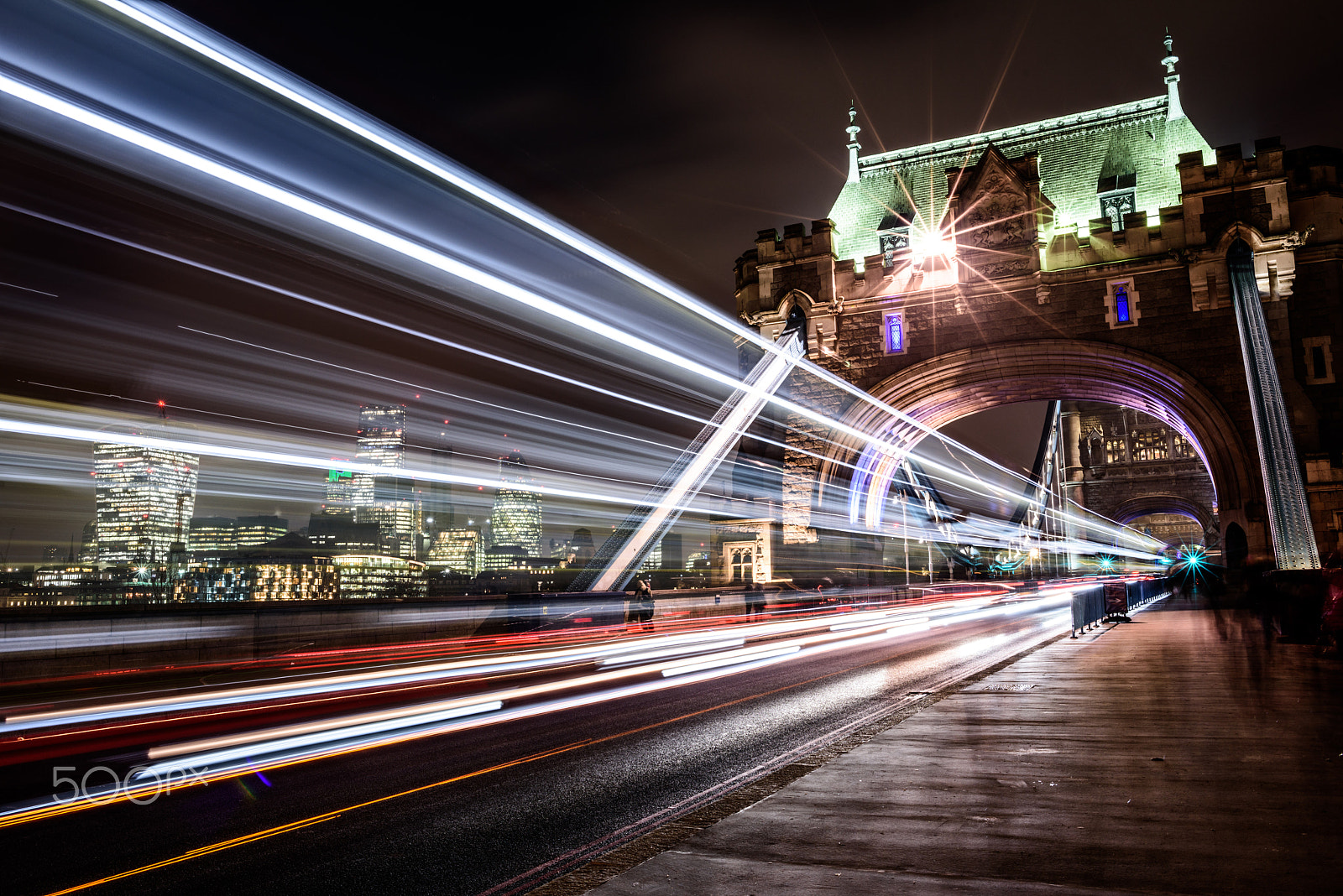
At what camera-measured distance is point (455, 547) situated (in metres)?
98.6

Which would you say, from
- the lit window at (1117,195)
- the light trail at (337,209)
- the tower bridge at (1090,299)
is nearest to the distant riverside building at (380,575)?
the tower bridge at (1090,299)

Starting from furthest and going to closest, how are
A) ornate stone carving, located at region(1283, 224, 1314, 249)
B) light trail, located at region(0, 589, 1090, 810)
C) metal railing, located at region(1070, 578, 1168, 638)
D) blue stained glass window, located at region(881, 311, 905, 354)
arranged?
blue stained glass window, located at region(881, 311, 905, 354) → ornate stone carving, located at region(1283, 224, 1314, 249) → metal railing, located at region(1070, 578, 1168, 638) → light trail, located at region(0, 589, 1090, 810)

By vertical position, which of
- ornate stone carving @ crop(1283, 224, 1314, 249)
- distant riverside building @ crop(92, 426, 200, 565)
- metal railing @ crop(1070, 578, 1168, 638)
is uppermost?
ornate stone carving @ crop(1283, 224, 1314, 249)

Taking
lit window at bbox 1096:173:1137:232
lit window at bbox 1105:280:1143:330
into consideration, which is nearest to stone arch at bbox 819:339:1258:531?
lit window at bbox 1105:280:1143:330

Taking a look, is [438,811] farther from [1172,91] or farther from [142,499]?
[1172,91]

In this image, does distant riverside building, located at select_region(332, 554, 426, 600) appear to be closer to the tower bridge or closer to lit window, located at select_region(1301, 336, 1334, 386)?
the tower bridge

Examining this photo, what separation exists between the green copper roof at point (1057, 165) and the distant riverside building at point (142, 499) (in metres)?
26.0

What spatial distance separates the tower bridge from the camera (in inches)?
1133

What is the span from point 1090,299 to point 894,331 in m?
6.75

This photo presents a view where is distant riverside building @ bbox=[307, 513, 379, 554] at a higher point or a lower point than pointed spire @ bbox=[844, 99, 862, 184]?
lower

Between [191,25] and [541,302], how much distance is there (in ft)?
24.5

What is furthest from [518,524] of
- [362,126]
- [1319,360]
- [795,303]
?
[362,126]

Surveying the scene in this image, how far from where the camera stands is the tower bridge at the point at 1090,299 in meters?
28.8

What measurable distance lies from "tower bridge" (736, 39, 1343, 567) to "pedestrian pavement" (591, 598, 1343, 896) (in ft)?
66.6
